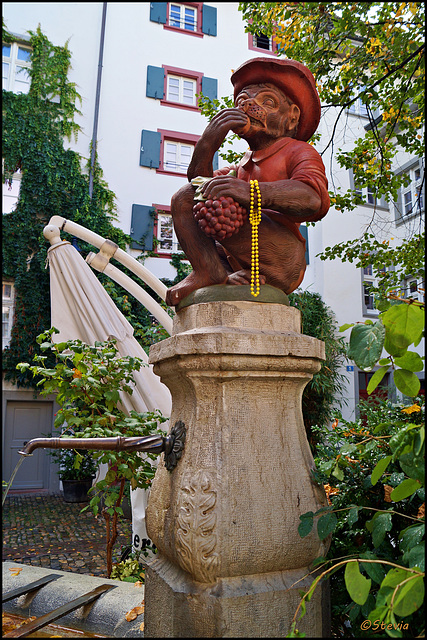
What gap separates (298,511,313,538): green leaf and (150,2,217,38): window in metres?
10.5

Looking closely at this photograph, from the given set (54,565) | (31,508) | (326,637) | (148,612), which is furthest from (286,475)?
(31,508)

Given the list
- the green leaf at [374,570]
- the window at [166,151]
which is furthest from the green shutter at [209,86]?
the green leaf at [374,570]

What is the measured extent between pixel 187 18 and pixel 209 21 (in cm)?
56

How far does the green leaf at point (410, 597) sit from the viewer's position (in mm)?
1091

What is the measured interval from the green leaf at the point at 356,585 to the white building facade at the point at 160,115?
27.3ft

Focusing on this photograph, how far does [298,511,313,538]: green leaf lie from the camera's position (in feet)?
4.84

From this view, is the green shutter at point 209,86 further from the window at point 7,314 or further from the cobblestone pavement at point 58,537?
the cobblestone pavement at point 58,537

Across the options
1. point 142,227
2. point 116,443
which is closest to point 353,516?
point 116,443

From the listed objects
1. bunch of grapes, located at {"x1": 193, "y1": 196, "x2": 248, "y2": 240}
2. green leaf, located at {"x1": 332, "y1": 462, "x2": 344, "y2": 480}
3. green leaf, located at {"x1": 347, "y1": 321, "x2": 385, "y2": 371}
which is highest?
bunch of grapes, located at {"x1": 193, "y1": 196, "x2": 248, "y2": 240}

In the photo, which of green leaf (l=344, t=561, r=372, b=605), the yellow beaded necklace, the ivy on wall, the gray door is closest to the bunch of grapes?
the yellow beaded necklace

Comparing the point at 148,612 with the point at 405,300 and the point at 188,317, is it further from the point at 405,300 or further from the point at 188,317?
the point at 405,300

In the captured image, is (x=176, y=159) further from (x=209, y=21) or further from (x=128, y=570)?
(x=128, y=570)

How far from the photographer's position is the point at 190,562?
146 cm

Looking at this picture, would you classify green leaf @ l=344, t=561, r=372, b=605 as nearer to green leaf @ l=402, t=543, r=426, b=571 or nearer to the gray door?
green leaf @ l=402, t=543, r=426, b=571
